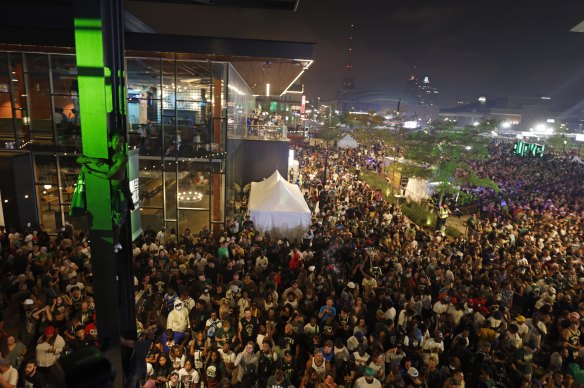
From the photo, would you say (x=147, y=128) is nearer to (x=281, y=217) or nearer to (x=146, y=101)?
(x=146, y=101)

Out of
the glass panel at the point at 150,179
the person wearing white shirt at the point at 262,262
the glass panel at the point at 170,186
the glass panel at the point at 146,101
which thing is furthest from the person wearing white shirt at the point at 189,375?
the glass panel at the point at 146,101

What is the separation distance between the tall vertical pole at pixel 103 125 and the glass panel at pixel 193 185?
35.4 ft

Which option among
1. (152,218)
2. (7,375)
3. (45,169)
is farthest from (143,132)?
(7,375)

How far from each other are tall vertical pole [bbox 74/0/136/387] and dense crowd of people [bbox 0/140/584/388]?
0.82 ft

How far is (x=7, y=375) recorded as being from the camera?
500 centimetres

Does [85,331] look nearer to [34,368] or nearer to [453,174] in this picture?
[34,368]

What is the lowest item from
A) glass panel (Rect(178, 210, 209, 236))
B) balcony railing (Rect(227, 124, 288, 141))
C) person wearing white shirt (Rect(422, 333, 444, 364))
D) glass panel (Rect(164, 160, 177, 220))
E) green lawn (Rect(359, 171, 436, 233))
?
green lawn (Rect(359, 171, 436, 233))

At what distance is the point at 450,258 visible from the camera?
10523mm

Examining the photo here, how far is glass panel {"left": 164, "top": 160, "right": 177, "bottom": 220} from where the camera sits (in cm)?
1376

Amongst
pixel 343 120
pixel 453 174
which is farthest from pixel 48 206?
pixel 343 120

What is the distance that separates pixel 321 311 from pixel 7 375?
195 inches

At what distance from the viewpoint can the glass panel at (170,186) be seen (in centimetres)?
1376

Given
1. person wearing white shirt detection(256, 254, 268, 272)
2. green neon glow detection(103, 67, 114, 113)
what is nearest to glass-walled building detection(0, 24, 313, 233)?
person wearing white shirt detection(256, 254, 268, 272)

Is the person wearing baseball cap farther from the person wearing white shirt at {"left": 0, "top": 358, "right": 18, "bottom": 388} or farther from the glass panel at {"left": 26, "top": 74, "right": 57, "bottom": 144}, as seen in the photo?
the glass panel at {"left": 26, "top": 74, "right": 57, "bottom": 144}
